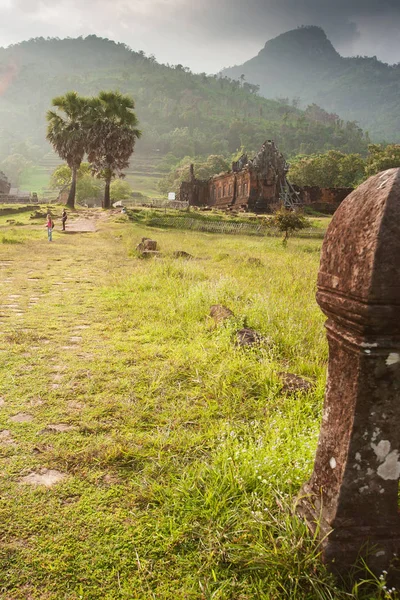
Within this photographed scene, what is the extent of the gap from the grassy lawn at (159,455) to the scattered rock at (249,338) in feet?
0.27

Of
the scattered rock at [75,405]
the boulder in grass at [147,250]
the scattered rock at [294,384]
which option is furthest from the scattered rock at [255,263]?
the scattered rock at [75,405]

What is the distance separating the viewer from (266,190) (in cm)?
4169

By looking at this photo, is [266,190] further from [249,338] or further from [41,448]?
[41,448]

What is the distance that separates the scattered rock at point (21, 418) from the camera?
8.86 ft

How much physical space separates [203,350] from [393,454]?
2.59 m

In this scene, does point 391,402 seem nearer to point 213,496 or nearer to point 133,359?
point 213,496

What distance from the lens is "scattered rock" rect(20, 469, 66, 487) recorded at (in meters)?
2.10

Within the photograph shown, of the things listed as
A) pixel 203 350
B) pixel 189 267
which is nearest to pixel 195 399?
pixel 203 350

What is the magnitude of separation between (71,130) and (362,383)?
42036 millimetres

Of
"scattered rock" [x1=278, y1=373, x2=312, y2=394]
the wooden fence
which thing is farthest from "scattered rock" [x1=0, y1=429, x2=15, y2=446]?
the wooden fence

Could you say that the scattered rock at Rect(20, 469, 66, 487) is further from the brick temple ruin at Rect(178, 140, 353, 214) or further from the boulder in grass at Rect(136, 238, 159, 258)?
the brick temple ruin at Rect(178, 140, 353, 214)

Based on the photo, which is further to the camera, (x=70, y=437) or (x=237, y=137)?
(x=237, y=137)

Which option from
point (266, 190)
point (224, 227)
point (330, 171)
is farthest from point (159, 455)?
point (330, 171)

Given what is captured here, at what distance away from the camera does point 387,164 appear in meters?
56.4
